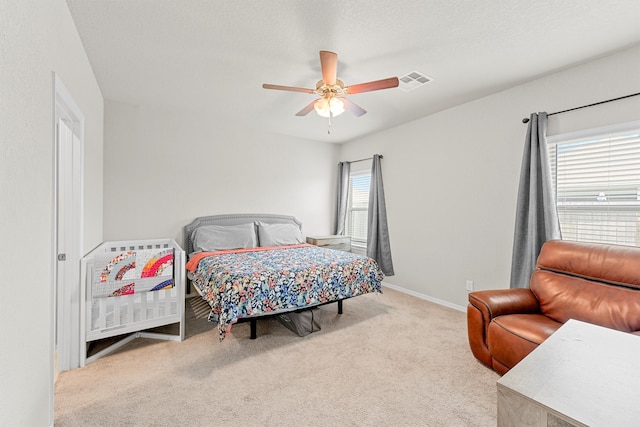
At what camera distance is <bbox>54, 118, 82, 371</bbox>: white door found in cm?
209

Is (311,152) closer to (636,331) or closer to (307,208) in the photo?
(307,208)

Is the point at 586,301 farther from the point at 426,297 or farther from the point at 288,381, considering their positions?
the point at 288,381

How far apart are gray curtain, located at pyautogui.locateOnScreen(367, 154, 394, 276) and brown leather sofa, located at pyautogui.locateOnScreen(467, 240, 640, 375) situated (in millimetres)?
2137

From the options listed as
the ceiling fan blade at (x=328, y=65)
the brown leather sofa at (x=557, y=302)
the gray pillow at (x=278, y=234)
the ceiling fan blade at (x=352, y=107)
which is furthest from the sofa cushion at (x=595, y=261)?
the gray pillow at (x=278, y=234)

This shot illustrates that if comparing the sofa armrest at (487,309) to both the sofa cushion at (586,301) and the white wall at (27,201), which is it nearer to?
the sofa cushion at (586,301)

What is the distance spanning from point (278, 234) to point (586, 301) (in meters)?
3.56

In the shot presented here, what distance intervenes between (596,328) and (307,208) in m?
4.24

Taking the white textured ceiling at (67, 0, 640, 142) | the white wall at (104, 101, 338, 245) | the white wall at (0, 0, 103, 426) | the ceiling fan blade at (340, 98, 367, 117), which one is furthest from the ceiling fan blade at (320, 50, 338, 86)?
the white wall at (104, 101, 338, 245)

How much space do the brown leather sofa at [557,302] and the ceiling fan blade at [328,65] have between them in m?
2.19

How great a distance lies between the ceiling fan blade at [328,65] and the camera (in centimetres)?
204

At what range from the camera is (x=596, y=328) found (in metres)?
1.31

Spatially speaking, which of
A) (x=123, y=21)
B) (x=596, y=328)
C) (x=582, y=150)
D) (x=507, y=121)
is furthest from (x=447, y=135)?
(x=123, y=21)

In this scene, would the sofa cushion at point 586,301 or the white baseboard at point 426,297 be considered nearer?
the sofa cushion at point 586,301

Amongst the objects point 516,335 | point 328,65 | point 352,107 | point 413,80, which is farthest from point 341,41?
point 516,335
